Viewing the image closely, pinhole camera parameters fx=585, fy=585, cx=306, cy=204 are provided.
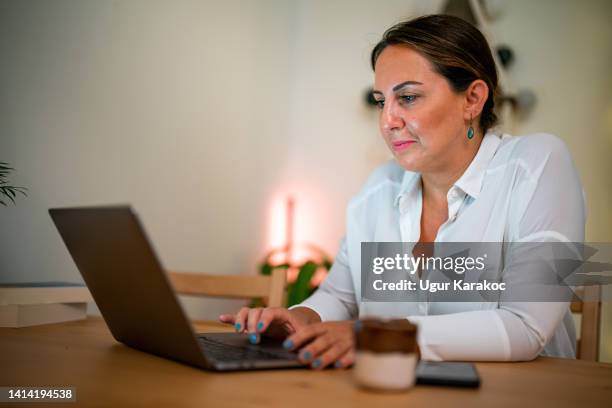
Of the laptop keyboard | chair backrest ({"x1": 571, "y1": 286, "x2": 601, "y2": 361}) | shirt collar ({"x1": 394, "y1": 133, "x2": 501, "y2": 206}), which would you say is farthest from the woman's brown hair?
the laptop keyboard

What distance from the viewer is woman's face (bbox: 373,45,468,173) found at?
4.43ft

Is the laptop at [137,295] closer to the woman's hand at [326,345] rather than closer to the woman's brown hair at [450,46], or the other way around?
the woman's hand at [326,345]

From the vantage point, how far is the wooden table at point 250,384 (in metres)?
0.63

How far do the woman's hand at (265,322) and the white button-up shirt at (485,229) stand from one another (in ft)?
0.59

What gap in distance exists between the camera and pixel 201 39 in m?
2.47

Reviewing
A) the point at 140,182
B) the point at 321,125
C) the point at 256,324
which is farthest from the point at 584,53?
the point at 256,324

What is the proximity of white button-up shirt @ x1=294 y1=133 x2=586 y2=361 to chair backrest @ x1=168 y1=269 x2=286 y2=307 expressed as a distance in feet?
0.39

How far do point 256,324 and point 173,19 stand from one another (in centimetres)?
166

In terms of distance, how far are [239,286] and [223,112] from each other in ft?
4.37

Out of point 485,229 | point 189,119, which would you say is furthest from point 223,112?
point 485,229

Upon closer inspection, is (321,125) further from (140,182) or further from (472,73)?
(472,73)

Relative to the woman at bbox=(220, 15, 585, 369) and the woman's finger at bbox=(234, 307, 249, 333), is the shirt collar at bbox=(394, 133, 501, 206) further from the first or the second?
the woman's finger at bbox=(234, 307, 249, 333)

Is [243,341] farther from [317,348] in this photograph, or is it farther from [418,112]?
[418,112]

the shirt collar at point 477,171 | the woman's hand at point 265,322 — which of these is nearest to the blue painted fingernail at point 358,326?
the woman's hand at point 265,322
